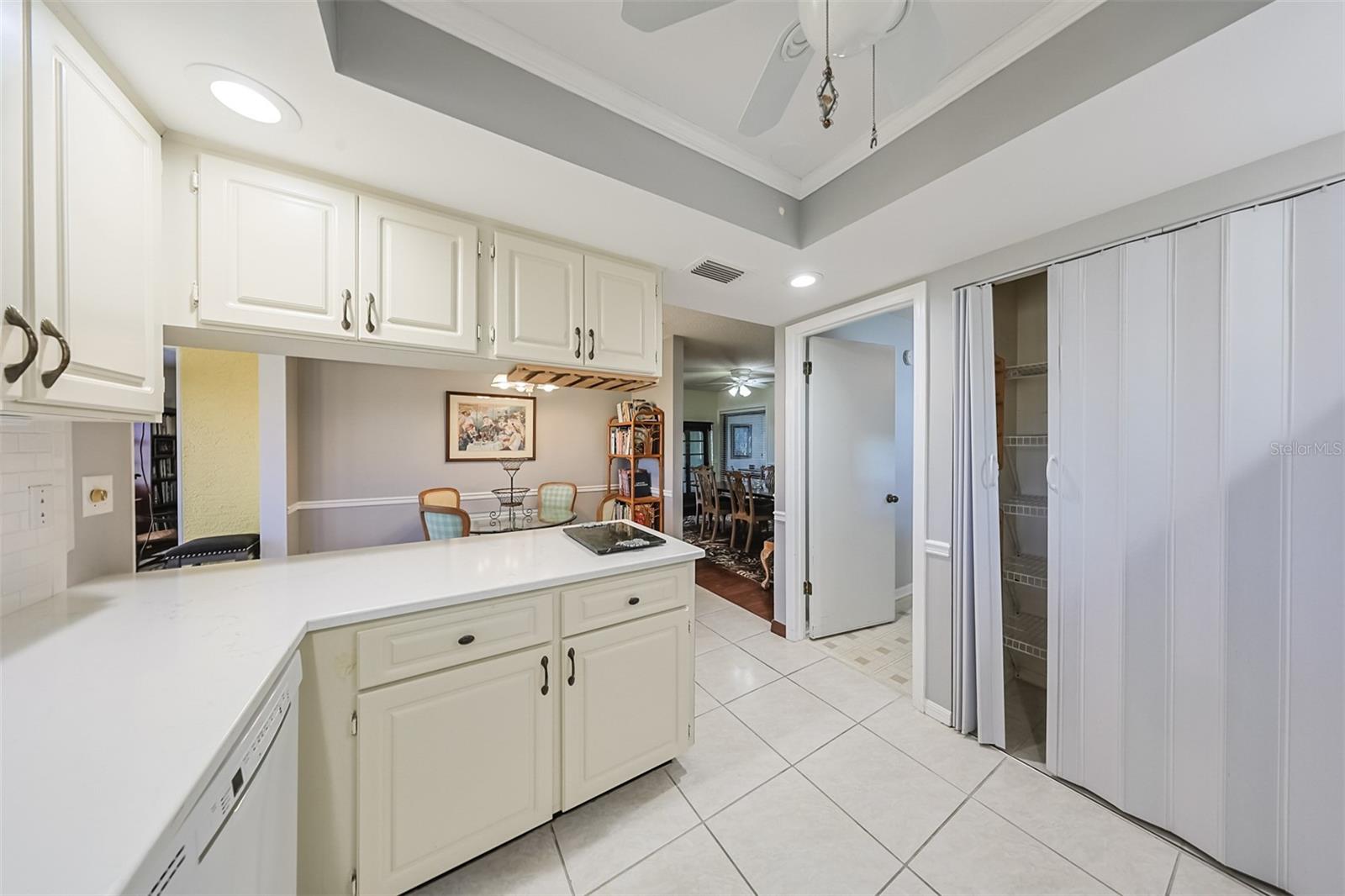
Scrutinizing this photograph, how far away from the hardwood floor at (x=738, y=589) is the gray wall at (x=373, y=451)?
210 centimetres

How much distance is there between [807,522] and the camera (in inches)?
116

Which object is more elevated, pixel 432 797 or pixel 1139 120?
pixel 1139 120

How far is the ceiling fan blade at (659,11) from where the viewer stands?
2.82 feet

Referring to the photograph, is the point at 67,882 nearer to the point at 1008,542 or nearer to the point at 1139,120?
the point at 1139,120

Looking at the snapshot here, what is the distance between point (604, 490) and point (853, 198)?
416 centimetres

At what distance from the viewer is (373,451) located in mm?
3971

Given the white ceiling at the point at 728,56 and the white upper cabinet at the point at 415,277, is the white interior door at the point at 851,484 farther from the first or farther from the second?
the white upper cabinet at the point at 415,277

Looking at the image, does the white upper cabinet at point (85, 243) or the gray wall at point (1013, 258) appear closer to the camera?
the white upper cabinet at point (85, 243)

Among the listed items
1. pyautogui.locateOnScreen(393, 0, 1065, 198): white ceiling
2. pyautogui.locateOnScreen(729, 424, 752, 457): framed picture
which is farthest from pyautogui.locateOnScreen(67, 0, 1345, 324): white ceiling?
pyautogui.locateOnScreen(729, 424, 752, 457): framed picture

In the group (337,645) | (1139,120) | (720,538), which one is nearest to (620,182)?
(1139,120)

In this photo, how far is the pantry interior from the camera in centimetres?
231

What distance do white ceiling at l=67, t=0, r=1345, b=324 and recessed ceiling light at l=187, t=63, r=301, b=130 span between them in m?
0.02

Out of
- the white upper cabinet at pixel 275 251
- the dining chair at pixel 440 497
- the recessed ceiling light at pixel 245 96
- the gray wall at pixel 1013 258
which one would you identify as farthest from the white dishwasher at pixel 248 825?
the dining chair at pixel 440 497

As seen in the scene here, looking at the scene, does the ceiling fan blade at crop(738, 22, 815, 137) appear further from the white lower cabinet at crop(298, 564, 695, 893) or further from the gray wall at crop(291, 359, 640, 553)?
the gray wall at crop(291, 359, 640, 553)
